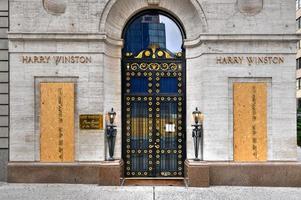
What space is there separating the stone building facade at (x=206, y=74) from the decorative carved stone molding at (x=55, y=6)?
0.11 feet

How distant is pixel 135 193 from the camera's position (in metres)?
8.74

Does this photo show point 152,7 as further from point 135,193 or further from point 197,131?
point 135,193

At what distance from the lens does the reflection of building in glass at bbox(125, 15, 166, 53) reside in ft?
35.3

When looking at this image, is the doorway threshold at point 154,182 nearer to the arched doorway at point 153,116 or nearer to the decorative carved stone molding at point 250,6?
the arched doorway at point 153,116

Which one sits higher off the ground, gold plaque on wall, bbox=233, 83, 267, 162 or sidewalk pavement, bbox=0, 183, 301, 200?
gold plaque on wall, bbox=233, 83, 267, 162

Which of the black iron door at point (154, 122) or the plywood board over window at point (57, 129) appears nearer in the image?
the plywood board over window at point (57, 129)

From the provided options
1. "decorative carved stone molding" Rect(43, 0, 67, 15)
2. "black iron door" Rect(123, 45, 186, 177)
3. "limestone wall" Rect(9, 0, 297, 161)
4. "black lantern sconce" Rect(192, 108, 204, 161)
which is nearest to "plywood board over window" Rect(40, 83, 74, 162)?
"limestone wall" Rect(9, 0, 297, 161)

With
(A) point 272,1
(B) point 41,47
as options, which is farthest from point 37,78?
(A) point 272,1

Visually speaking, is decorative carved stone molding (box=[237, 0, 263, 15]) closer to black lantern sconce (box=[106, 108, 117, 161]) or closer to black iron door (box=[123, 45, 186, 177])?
black iron door (box=[123, 45, 186, 177])

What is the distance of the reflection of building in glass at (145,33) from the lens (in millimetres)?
10758

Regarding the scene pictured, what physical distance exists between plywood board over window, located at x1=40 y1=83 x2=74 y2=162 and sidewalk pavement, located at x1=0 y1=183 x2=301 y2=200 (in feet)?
3.41

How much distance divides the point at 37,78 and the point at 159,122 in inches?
185

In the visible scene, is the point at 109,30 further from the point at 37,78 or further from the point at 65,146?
the point at 65,146

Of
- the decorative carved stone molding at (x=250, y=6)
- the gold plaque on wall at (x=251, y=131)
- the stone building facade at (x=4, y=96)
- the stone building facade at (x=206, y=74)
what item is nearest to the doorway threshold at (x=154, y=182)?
the stone building facade at (x=206, y=74)
